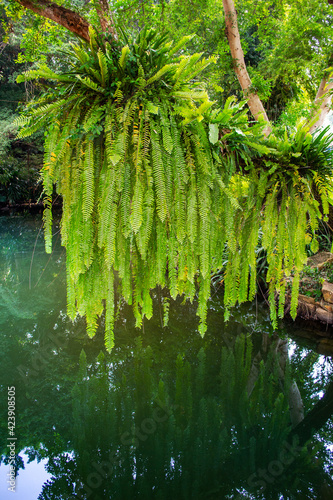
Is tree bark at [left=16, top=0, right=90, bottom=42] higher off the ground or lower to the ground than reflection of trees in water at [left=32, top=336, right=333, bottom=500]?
higher

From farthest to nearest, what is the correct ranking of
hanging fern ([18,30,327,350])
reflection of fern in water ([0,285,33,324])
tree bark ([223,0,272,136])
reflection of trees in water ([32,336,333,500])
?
1. tree bark ([223,0,272,136])
2. reflection of fern in water ([0,285,33,324])
3. reflection of trees in water ([32,336,333,500])
4. hanging fern ([18,30,327,350])

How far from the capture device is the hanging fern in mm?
1576

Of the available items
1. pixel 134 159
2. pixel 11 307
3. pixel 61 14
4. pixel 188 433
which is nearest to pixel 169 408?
pixel 188 433

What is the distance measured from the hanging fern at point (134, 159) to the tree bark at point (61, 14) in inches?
107

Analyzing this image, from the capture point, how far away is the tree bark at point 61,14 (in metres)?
3.85

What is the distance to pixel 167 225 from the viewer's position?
180 centimetres

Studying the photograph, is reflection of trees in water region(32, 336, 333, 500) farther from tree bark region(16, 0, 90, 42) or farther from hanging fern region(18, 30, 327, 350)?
tree bark region(16, 0, 90, 42)

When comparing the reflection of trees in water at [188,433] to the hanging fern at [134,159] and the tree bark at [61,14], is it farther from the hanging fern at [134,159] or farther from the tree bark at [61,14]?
the tree bark at [61,14]

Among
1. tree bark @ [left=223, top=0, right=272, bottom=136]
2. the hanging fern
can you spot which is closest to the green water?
the hanging fern

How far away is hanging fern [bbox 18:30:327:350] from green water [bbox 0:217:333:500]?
1.05 metres

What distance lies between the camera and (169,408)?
2777 millimetres

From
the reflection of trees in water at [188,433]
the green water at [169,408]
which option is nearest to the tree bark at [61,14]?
the green water at [169,408]

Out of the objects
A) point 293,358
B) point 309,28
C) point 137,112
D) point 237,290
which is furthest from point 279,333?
point 309,28

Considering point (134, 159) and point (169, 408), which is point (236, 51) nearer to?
point (134, 159)
